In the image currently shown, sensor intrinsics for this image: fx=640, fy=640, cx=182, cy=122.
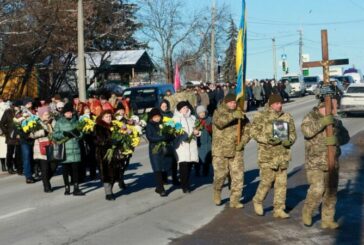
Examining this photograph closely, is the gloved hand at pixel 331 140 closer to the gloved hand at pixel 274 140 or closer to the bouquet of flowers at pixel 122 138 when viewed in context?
the gloved hand at pixel 274 140

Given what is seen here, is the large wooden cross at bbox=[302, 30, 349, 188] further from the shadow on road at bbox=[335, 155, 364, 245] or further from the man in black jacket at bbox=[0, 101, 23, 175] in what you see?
the man in black jacket at bbox=[0, 101, 23, 175]

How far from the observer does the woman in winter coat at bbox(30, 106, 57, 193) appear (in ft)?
39.7

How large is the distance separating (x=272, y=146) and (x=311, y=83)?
173ft

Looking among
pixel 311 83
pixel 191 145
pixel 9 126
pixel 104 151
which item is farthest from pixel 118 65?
pixel 104 151

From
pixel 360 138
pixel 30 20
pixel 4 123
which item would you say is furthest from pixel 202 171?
pixel 30 20

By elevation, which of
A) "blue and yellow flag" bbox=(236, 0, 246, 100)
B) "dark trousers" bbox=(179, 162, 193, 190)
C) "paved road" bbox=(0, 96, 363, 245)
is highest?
"blue and yellow flag" bbox=(236, 0, 246, 100)

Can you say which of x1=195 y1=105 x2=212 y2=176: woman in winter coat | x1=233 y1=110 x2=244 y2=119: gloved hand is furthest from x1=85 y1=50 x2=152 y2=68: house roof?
x1=233 y1=110 x2=244 y2=119: gloved hand

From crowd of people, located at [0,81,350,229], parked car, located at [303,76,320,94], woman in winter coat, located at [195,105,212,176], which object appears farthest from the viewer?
parked car, located at [303,76,320,94]

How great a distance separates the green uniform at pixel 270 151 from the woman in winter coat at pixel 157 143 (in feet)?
8.75

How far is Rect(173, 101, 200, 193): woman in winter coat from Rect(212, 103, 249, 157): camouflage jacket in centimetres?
158

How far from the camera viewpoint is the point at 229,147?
9727mm

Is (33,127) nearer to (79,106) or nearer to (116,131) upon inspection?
(116,131)

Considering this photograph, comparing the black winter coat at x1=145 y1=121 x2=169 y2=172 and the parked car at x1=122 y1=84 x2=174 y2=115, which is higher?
the parked car at x1=122 y1=84 x2=174 y2=115

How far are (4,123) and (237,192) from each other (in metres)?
7.07
